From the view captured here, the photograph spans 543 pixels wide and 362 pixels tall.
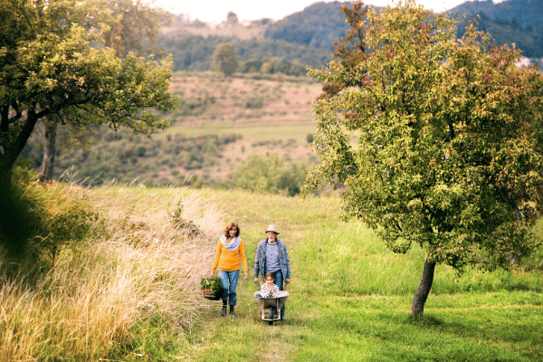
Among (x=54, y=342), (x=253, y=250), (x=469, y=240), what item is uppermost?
(x=469, y=240)

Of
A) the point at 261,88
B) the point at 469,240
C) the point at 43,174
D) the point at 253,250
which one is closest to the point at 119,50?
the point at 43,174

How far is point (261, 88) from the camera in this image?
14625 centimetres

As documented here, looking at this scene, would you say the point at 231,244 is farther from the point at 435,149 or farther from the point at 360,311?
the point at 435,149

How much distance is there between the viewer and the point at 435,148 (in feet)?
31.8

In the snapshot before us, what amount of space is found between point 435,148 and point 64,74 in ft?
35.5

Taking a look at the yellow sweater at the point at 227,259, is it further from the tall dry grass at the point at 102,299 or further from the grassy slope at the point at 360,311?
the grassy slope at the point at 360,311

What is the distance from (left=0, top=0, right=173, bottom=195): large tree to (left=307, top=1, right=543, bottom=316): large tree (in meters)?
6.20

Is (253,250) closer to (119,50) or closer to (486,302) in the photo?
(486,302)

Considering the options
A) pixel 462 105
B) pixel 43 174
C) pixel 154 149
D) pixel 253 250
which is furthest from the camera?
pixel 154 149

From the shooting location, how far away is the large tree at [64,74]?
12086mm

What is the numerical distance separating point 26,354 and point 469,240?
376 inches

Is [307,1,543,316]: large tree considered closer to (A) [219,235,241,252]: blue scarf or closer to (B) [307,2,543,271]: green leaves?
(B) [307,2,543,271]: green leaves

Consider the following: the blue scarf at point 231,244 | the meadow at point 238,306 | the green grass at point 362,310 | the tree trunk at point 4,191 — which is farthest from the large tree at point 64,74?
the green grass at point 362,310

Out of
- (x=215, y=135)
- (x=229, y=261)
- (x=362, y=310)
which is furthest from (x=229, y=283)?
(x=215, y=135)
